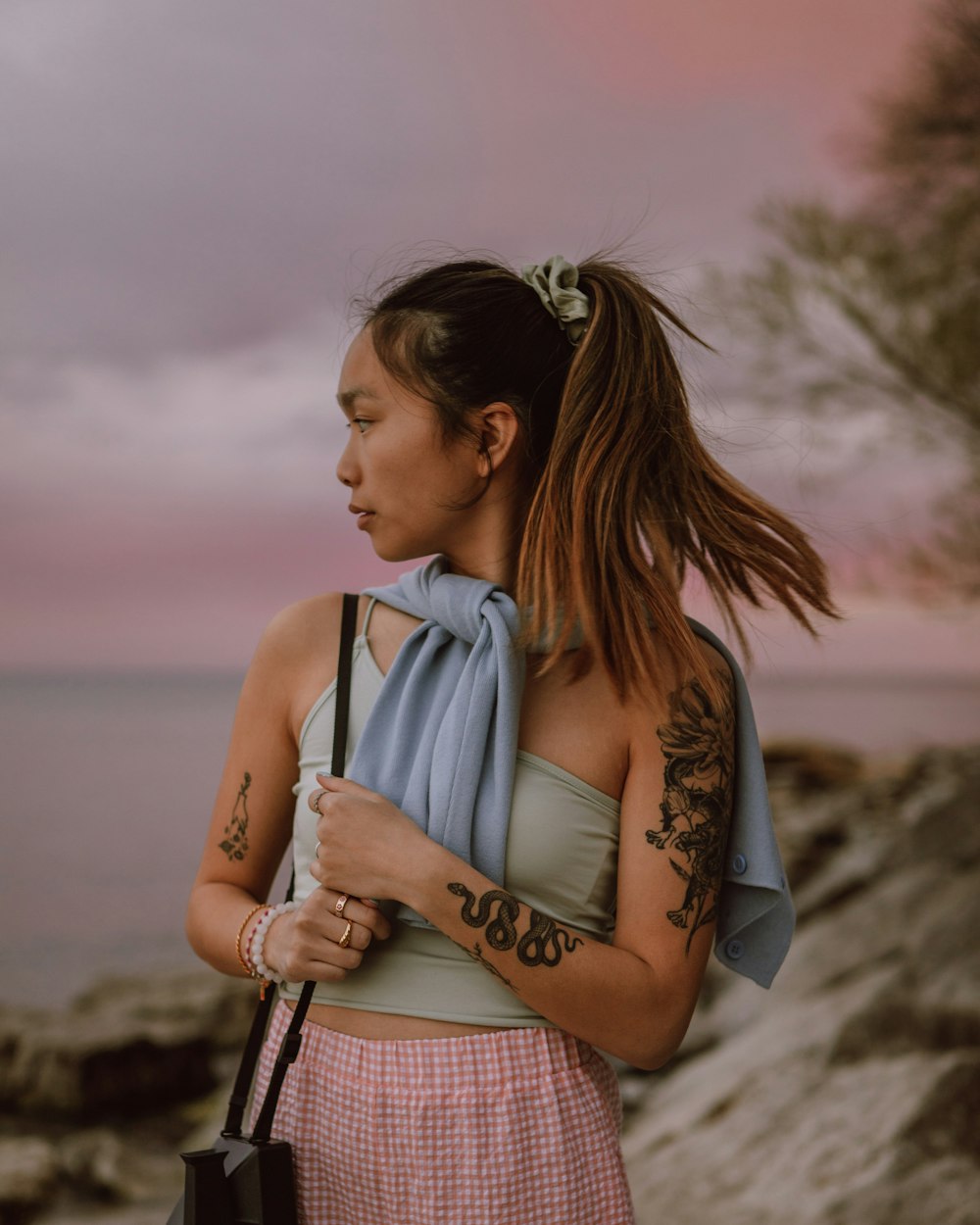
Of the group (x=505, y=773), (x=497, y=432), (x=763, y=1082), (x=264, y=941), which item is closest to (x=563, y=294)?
(x=497, y=432)

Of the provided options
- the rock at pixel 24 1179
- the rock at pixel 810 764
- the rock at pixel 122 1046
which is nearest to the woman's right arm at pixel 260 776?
the rock at pixel 24 1179

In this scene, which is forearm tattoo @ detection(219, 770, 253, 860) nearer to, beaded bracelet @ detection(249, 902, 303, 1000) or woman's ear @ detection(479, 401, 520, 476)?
beaded bracelet @ detection(249, 902, 303, 1000)

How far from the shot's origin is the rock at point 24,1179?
317 centimetres

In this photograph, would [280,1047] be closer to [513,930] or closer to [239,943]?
[239,943]

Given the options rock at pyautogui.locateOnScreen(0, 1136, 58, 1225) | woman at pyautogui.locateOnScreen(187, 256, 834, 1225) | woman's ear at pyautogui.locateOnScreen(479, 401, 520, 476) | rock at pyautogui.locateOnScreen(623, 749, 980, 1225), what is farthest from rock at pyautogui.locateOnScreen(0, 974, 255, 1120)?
woman's ear at pyautogui.locateOnScreen(479, 401, 520, 476)

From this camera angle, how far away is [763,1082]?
3.37 m

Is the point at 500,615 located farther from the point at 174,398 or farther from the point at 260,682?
the point at 174,398

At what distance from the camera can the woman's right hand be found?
3.91 ft

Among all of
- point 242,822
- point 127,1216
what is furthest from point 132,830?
point 242,822

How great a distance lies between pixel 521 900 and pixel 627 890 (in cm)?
11

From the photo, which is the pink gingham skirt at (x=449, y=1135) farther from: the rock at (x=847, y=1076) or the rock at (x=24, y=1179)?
the rock at (x=24, y=1179)

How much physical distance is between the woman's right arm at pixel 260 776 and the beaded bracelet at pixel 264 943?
0.12 feet

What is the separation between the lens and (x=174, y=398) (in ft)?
12.7

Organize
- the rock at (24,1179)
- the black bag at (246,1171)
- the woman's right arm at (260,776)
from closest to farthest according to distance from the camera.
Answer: the black bag at (246,1171), the woman's right arm at (260,776), the rock at (24,1179)
